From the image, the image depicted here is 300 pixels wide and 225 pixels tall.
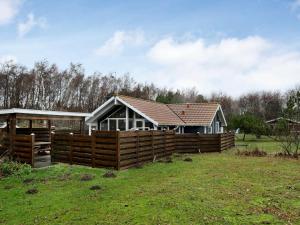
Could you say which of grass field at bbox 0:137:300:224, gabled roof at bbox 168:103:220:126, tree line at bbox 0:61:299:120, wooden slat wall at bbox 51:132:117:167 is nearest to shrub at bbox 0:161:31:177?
grass field at bbox 0:137:300:224

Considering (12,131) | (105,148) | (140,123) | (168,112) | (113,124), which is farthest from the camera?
(168,112)

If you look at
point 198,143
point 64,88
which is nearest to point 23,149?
point 198,143

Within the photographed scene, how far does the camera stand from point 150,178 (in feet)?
37.0

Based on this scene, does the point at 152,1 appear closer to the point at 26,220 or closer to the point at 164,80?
the point at 26,220

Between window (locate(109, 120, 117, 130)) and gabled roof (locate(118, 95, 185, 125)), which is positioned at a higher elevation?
gabled roof (locate(118, 95, 185, 125))

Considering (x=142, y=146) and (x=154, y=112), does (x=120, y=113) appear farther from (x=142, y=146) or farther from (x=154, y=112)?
(x=142, y=146)

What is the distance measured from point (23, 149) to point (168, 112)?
579 inches

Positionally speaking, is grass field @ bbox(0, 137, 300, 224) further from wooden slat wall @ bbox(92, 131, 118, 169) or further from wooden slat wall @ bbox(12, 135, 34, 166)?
wooden slat wall @ bbox(12, 135, 34, 166)

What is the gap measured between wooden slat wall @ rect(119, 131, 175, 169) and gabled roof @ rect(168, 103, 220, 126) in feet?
24.1

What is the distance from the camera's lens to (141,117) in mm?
22156

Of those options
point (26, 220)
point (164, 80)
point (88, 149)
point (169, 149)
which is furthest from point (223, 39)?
point (164, 80)

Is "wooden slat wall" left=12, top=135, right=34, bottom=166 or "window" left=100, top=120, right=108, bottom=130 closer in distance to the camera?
"wooden slat wall" left=12, top=135, right=34, bottom=166

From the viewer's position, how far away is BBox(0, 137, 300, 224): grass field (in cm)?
680

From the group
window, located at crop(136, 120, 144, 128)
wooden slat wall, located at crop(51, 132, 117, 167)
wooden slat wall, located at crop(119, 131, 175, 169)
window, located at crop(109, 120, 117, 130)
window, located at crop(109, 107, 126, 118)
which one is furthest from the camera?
window, located at crop(109, 120, 117, 130)
